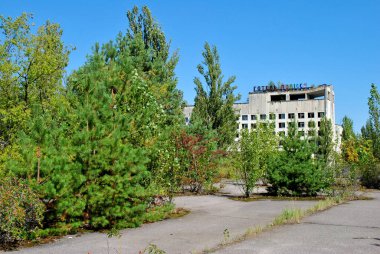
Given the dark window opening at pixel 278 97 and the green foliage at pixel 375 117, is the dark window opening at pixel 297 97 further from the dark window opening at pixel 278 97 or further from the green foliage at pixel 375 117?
the green foliage at pixel 375 117

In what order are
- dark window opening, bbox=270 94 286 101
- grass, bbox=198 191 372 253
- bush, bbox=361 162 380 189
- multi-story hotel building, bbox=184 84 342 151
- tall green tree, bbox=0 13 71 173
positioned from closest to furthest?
grass, bbox=198 191 372 253
tall green tree, bbox=0 13 71 173
bush, bbox=361 162 380 189
multi-story hotel building, bbox=184 84 342 151
dark window opening, bbox=270 94 286 101

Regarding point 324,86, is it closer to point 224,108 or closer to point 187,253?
point 224,108

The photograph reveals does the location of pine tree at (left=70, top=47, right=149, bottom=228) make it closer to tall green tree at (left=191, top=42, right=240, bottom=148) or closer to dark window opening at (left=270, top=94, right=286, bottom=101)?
tall green tree at (left=191, top=42, right=240, bottom=148)

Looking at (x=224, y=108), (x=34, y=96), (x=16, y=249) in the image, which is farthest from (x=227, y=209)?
(x=224, y=108)

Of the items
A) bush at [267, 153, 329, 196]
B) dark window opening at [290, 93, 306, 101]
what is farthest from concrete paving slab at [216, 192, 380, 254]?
dark window opening at [290, 93, 306, 101]

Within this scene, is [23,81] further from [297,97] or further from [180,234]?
[297,97]

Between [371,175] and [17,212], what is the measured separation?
27.3 m

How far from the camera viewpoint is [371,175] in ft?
101

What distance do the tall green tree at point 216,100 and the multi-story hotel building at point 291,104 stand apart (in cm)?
4883

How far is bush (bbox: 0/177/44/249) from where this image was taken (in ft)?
29.3

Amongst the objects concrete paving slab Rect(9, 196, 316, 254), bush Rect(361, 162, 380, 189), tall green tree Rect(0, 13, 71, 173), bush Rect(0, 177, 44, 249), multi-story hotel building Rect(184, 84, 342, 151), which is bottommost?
concrete paving slab Rect(9, 196, 316, 254)

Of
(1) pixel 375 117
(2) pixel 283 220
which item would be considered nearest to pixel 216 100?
(1) pixel 375 117

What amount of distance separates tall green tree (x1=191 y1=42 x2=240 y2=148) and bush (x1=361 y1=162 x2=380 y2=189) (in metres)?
12.8

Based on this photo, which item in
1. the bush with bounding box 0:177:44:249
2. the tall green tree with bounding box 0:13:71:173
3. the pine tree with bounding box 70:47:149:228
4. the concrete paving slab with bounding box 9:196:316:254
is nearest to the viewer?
the bush with bounding box 0:177:44:249
